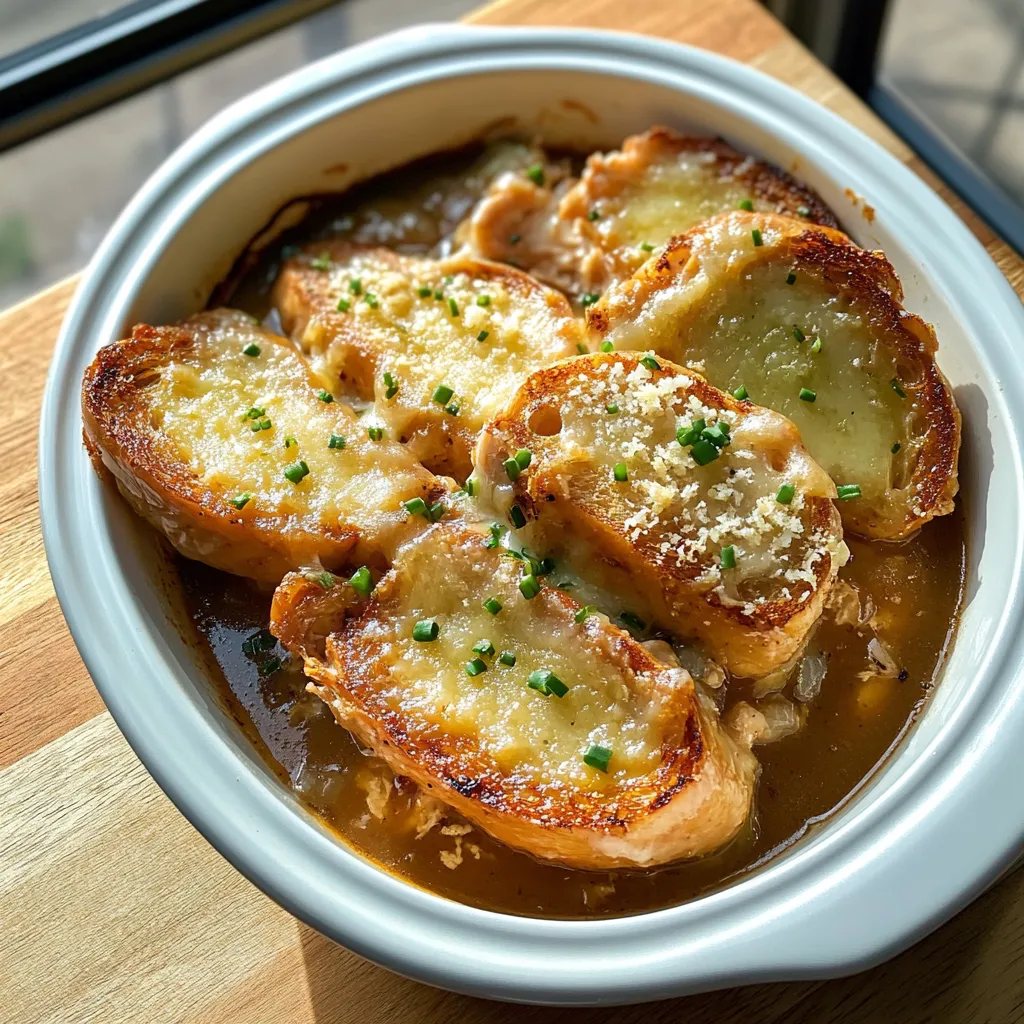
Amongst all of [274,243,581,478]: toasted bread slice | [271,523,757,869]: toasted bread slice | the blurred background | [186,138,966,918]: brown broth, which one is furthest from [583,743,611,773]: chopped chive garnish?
the blurred background

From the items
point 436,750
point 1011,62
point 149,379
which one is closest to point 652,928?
point 436,750

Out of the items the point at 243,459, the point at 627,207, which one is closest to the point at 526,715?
the point at 243,459

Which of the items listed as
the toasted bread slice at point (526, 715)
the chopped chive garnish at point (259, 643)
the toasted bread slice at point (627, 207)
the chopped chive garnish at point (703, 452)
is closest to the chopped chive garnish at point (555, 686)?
the toasted bread slice at point (526, 715)

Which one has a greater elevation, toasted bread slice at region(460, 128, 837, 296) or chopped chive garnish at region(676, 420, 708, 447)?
toasted bread slice at region(460, 128, 837, 296)

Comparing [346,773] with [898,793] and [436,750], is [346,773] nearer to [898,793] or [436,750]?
[436,750]

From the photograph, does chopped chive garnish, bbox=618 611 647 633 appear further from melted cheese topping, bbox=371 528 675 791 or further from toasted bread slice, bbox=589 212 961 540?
toasted bread slice, bbox=589 212 961 540

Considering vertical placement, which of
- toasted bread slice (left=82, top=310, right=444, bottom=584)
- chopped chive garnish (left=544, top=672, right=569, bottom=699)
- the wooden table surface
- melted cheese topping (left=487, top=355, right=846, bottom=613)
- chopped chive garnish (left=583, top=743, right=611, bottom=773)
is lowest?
the wooden table surface

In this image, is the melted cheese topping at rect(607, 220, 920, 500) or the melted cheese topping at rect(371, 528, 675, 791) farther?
the melted cheese topping at rect(607, 220, 920, 500)
